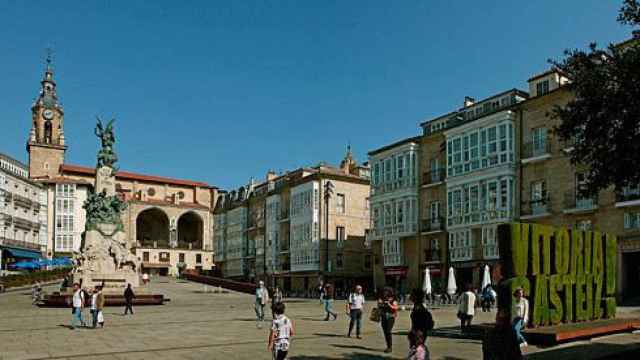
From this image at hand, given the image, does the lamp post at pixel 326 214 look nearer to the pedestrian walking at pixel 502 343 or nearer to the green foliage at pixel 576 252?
the green foliage at pixel 576 252

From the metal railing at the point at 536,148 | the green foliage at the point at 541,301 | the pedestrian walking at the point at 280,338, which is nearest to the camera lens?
the pedestrian walking at the point at 280,338

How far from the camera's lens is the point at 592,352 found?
16.1m

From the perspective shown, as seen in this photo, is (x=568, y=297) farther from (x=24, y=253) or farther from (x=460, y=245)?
(x=24, y=253)

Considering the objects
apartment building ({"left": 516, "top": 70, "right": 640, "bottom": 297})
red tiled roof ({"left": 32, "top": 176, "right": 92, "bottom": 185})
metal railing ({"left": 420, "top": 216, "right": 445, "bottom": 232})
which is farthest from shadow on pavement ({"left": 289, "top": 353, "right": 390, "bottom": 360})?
red tiled roof ({"left": 32, "top": 176, "right": 92, "bottom": 185})

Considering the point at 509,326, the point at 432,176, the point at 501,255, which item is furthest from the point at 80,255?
the point at 509,326

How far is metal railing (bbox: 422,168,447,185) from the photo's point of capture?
165 ft

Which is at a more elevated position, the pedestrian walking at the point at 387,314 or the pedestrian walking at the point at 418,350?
the pedestrian walking at the point at 418,350

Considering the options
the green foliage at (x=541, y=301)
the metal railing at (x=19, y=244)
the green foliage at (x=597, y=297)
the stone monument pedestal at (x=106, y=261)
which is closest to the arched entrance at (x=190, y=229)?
the metal railing at (x=19, y=244)

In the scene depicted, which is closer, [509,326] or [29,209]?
[509,326]

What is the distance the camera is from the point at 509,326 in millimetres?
9336

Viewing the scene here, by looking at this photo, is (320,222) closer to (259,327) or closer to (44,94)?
(259,327)

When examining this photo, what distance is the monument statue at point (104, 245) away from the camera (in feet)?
139

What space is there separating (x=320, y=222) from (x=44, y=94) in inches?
2685

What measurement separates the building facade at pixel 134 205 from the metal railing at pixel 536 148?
68.8 meters
